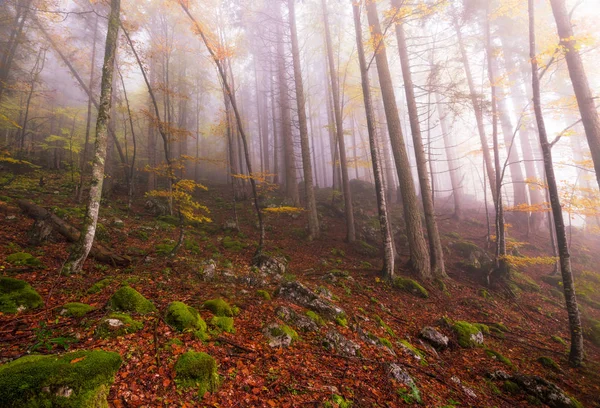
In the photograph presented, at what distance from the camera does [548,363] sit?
18.5ft

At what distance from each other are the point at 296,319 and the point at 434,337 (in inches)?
135

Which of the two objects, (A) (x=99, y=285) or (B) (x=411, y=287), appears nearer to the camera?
(A) (x=99, y=285)

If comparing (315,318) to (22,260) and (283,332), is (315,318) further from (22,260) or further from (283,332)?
(22,260)

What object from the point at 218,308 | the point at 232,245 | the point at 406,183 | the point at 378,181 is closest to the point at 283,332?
the point at 218,308

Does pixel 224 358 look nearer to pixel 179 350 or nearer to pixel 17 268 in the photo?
pixel 179 350

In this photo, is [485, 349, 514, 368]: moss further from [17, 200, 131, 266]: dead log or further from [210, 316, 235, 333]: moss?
[17, 200, 131, 266]: dead log

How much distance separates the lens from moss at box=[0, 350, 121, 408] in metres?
1.86

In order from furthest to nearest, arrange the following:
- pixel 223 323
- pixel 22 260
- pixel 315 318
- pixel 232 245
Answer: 1. pixel 232 245
2. pixel 22 260
3. pixel 315 318
4. pixel 223 323

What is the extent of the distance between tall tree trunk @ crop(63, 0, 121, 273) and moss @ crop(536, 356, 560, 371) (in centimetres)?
1102

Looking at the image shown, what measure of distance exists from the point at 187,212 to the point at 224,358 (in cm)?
627

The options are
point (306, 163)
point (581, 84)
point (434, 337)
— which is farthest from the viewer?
point (306, 163)

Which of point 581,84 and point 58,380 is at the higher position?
point 581,84

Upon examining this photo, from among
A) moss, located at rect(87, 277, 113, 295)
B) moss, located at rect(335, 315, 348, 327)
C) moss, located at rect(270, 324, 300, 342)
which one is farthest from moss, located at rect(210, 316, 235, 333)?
moss, located at rect(87, 277, 113, 295)

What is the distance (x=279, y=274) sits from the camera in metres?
8.14
